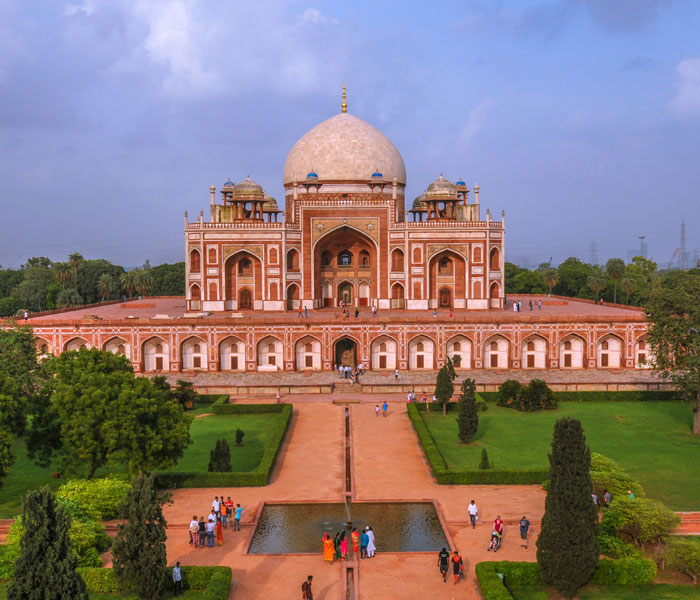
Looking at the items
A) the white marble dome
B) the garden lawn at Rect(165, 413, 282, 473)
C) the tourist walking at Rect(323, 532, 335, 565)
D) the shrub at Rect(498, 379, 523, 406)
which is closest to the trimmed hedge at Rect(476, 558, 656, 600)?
the tourist walking at Rect(323, 532, 335, 565)

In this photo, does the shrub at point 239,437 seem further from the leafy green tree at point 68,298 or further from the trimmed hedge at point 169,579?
the leafy green tree at point 68,298

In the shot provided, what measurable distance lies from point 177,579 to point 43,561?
142 inches

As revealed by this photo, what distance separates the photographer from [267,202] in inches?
2228

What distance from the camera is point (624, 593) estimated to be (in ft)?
52.1

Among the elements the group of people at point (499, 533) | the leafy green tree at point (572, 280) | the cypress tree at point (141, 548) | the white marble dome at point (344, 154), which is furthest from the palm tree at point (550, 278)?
the cypress tree at point (141, 548)

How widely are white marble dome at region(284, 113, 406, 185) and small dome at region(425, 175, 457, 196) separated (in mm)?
3457

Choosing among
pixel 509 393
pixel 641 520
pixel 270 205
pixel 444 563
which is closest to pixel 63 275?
pixel 270 205

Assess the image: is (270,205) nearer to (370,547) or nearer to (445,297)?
(445,297)

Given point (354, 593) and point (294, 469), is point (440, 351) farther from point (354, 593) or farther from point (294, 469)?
point (354, 593)

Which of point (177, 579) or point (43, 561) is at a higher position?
point (43, 561)

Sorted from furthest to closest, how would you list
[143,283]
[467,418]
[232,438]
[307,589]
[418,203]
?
[143,283], [418,203], [232,438], [467,418], [307,589]

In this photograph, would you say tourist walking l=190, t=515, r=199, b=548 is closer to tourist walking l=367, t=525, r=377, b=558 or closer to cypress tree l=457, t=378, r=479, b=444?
tourist walking l=367, t=525, r=377, b=558

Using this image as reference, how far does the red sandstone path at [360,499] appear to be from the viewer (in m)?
16.1

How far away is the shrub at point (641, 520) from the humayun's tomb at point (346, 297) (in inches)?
888
